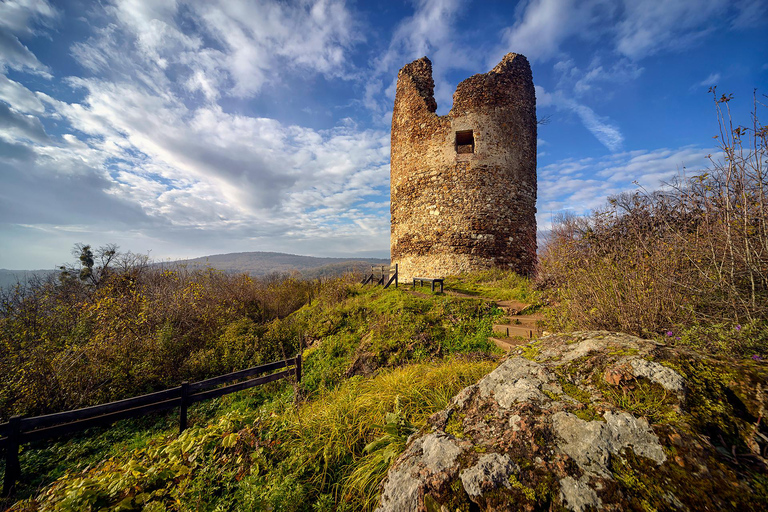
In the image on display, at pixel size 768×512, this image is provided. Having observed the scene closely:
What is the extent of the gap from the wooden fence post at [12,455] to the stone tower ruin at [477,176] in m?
10.6

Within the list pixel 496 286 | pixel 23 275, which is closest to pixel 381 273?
pixel 496 286

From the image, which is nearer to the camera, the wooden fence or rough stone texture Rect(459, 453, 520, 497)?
rough stone texture Rect(459, 453, 520, 497)

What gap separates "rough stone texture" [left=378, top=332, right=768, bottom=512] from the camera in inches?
46.2

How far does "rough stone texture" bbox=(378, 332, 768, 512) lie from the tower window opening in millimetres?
10646

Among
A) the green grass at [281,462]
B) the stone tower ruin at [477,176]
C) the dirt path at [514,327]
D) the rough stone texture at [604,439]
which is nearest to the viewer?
the rough stone texture at [604,439]

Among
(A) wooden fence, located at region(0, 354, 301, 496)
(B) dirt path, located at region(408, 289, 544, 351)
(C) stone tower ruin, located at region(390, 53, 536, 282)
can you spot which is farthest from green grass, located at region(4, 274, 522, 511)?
(C) stone tower ruin, located at region(390, 53, 536, 282)

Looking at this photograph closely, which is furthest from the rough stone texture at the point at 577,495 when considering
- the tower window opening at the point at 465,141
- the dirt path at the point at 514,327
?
the tower window opening at the point at 465,141

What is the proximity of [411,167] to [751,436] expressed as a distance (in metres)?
11.7

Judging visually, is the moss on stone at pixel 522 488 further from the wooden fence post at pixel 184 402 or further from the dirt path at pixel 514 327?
the wooden fence post at pixel 184 402

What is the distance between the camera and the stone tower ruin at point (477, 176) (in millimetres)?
10844

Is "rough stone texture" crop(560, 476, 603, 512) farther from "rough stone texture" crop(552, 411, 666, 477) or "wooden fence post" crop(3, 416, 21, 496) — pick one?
"wooden fence post" crop(3, 416, 21, 496)

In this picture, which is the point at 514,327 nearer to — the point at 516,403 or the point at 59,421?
the point at 516,403

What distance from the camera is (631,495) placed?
1.16 meters

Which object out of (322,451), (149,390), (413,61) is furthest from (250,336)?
(413,61)
